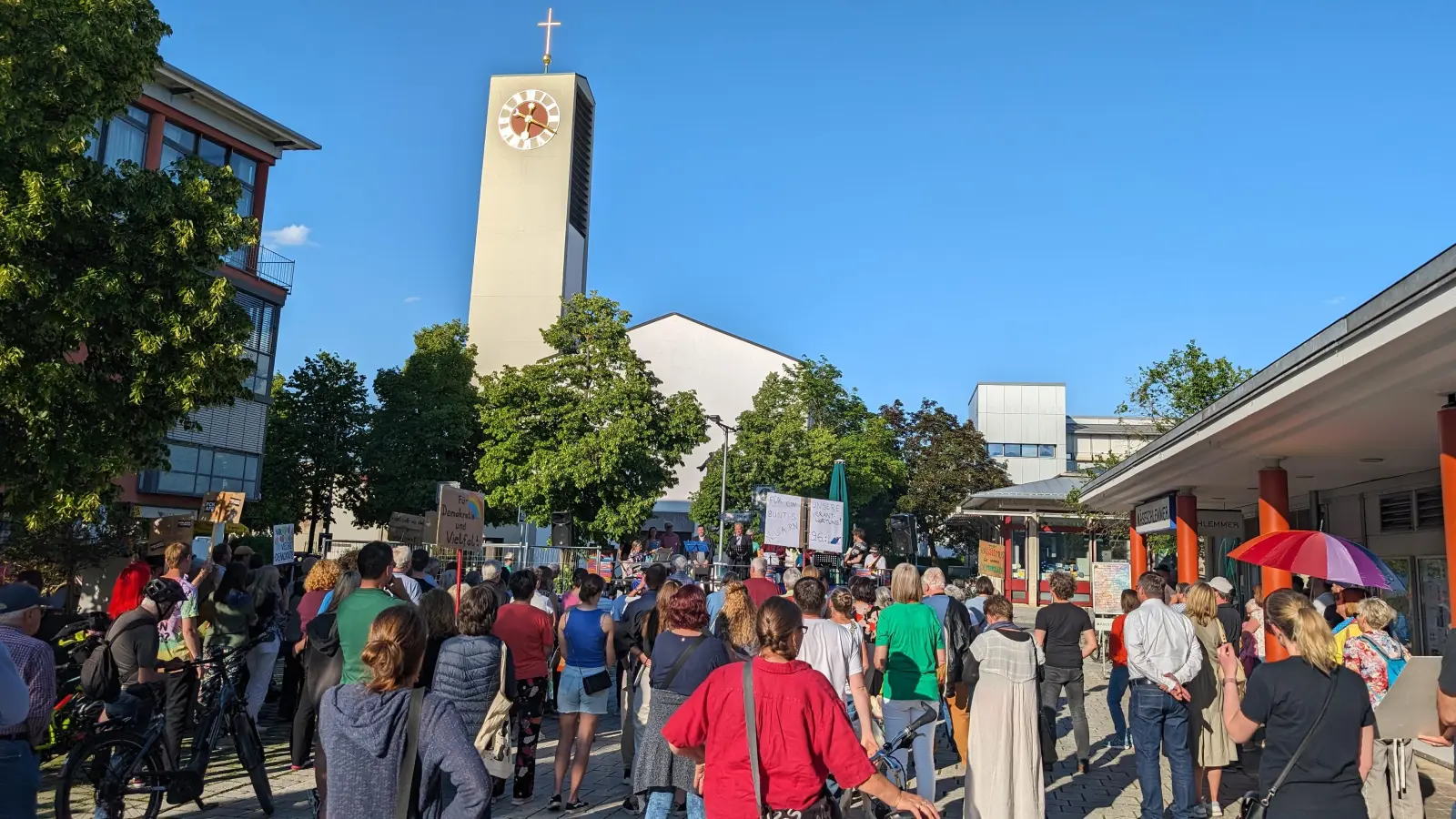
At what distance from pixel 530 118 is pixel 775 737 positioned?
4729 cm

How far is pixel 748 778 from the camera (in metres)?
3.86

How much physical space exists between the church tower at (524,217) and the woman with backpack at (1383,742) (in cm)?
4200

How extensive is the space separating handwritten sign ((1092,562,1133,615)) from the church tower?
3215 centimetres

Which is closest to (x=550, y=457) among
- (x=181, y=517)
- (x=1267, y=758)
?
(x=181, y=517)

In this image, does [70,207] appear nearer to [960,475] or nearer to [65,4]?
[65,4]

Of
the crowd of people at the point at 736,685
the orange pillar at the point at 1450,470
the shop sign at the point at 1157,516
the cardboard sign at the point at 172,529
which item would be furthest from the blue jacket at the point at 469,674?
the shop sign at the point at 1157,516

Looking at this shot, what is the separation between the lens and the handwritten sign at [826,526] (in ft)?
61.4

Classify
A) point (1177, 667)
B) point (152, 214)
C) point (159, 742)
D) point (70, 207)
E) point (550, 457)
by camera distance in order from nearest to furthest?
point (159, 742), point (1177, 667), point (70, 207), point (152, 214), point (550, 457)

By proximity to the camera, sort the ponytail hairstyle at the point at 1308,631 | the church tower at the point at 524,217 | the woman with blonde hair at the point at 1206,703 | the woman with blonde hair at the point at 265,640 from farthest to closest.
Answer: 1. the church tower at the point at 524,217
2. the woman with blonde hair at the point at 265,640
3. the woman with blonde hair at the point at 1206,703
4. the ponytail hairstyle at the point at 1308,631

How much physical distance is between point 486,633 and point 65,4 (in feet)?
33.5

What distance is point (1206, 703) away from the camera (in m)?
7.76

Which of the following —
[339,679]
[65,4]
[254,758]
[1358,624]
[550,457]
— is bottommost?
Answer: [254,758]

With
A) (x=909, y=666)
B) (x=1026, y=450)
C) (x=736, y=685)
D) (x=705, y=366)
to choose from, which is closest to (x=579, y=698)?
(x=909, y=666)

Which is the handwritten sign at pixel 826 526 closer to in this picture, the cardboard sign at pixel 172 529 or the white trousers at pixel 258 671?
the cardboard sign at pixel 172 529
